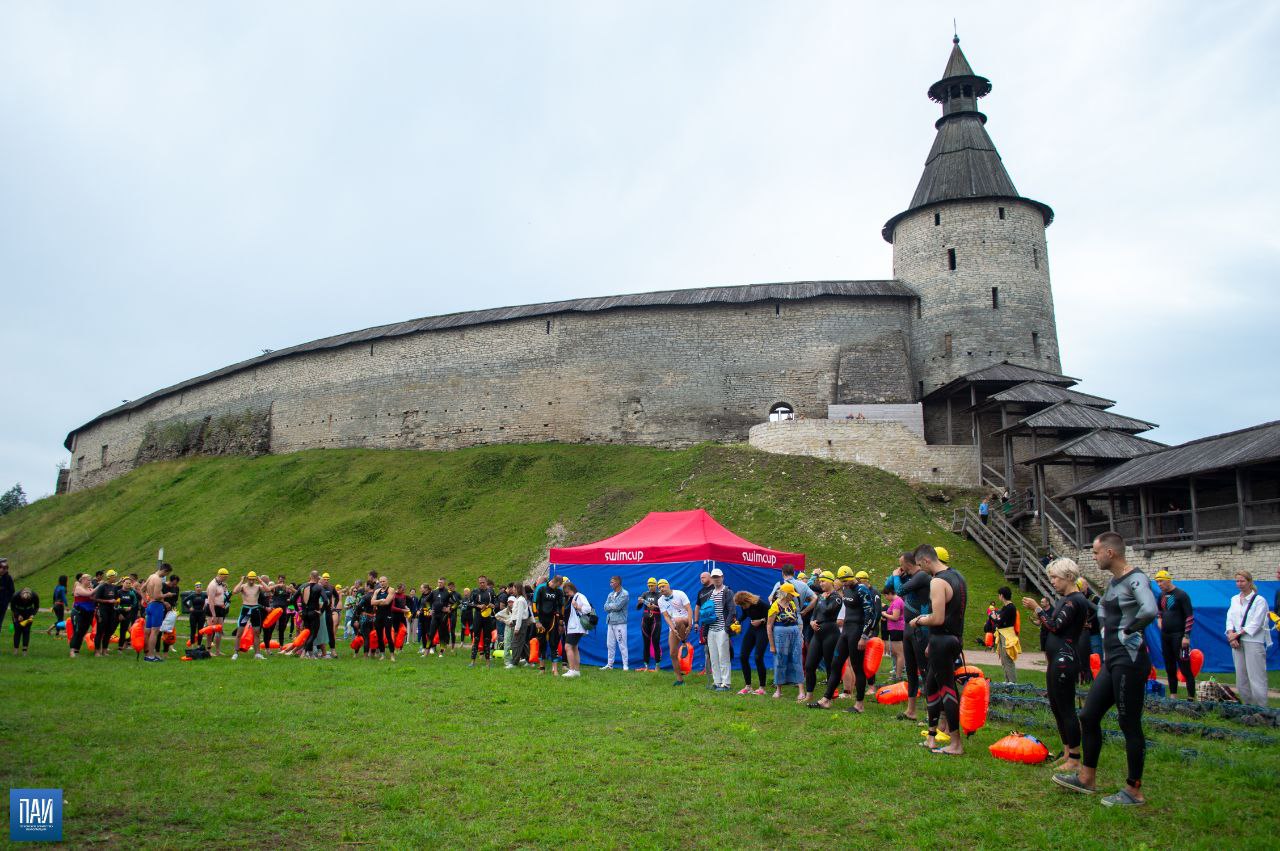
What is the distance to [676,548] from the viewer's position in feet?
45.9

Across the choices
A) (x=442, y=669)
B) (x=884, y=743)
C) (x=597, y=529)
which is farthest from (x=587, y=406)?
(x=884, y=743)

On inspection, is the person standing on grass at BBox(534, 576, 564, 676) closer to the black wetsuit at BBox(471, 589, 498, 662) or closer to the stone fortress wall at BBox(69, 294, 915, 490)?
the black wetsuit at BBox(471, 589, 498, 662)

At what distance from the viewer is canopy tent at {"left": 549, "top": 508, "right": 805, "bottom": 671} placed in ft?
46.0

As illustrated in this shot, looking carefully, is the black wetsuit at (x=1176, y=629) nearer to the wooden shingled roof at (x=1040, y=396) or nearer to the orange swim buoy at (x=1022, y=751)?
the orange swim buoy at (x=1022, y=751)

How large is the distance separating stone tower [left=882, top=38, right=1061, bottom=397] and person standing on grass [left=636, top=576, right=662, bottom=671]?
76.7ft

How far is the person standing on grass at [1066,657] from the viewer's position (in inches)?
241

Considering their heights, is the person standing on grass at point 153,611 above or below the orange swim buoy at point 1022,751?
above

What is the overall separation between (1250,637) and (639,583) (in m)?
8.37

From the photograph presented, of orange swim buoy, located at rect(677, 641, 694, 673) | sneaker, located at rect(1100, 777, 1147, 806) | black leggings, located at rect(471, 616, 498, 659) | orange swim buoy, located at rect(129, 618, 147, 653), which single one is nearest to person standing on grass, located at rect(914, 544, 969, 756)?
sneaker, located at rect(1100, 777, 1147, 806)

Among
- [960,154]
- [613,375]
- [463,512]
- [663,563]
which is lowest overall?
[663,563]

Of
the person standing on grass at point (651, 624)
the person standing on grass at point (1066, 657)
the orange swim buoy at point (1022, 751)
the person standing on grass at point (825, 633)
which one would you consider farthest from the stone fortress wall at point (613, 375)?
the person standing on grass at point (1066, 657)

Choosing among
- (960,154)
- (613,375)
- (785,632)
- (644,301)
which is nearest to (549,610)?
(785,632)

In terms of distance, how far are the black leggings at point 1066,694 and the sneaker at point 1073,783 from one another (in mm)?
295

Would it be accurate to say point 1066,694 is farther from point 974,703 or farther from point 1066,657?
point 974,703
